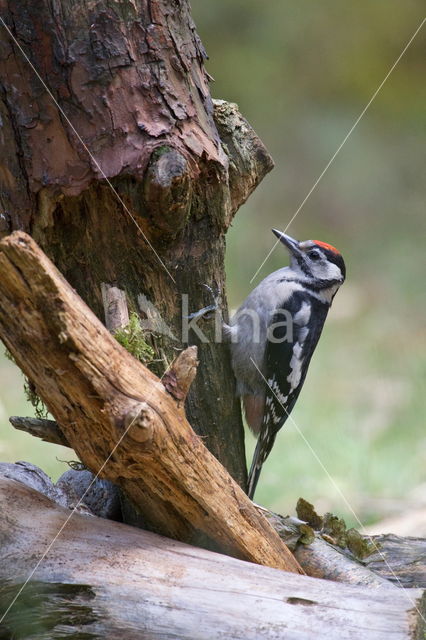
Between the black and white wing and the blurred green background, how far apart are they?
189 centimetres

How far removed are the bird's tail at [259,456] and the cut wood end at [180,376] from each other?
1.00 meters

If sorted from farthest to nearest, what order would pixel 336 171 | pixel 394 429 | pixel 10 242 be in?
pixel 336 171, pixel 394 429, pixel 10 242

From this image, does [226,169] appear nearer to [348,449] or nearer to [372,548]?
[372,548]

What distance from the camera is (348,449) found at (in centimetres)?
445

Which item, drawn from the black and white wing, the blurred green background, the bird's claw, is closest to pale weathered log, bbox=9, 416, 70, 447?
the bird's claw

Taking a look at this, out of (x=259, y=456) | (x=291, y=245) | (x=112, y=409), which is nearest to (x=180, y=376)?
(x=112, y=409)

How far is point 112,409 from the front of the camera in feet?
5.47

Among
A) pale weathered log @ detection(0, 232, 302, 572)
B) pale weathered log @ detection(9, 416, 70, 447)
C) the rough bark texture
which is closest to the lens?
pale weathered log @ detection(0, 232, 302, 572)

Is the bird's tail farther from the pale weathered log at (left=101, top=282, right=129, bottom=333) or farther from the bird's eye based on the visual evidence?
the pale weathered log at (left=101, top=282, right=129, bottom=333)

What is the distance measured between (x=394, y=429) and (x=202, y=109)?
3.08 m

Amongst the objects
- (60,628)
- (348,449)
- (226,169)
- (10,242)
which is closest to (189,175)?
(226,169)

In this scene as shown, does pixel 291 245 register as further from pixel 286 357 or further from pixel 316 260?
pixel 286 357

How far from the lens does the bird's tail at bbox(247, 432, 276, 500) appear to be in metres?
2.75

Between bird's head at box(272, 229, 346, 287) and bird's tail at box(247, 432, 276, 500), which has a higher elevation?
bird's head at box(272, 229, 346, 287)
